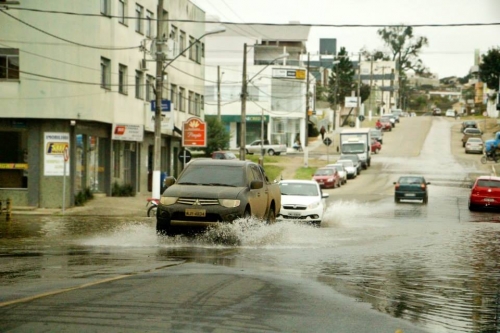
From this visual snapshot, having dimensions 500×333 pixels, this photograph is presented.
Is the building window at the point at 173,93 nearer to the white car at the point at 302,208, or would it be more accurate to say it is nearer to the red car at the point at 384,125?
the white car at the point at 302,208

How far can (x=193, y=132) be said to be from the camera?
42.0 m

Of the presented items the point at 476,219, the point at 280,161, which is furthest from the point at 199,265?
the point at 280,161

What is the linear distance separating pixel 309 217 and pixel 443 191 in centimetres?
2826

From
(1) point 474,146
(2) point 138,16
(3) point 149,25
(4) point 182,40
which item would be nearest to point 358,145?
(1) point 474,146

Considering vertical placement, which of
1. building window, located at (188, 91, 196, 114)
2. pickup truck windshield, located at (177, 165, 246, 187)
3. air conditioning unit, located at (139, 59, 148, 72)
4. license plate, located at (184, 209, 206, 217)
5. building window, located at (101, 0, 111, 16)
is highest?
building window, located at (101, 0, 111, 16)

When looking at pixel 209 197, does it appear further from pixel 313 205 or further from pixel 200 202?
pixel 313 205

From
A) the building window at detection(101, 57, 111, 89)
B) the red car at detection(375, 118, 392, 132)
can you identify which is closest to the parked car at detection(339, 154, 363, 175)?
the building window at detection(101, 57, 111, 89)

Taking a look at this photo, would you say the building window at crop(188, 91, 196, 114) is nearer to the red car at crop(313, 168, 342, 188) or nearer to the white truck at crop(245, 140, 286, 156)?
the red car at crop(313, 168, 342, 188)

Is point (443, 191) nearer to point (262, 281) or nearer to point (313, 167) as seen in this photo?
point (313, 167)

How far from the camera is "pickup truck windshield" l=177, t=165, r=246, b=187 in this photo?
19.8 metres

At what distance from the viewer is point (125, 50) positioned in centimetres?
4069

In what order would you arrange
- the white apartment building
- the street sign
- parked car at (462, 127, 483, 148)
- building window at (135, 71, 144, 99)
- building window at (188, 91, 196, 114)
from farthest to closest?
1. the white apartment building
2. parked car at (462, 127, 483, 148)
3. building window at (188, 91, 196, 114)
4. building window at (135, 71, 144, 99)
5. the street sign

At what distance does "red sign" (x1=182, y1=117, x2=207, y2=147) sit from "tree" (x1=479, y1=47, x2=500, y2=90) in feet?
304

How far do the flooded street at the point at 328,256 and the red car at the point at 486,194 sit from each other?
5098 mm
